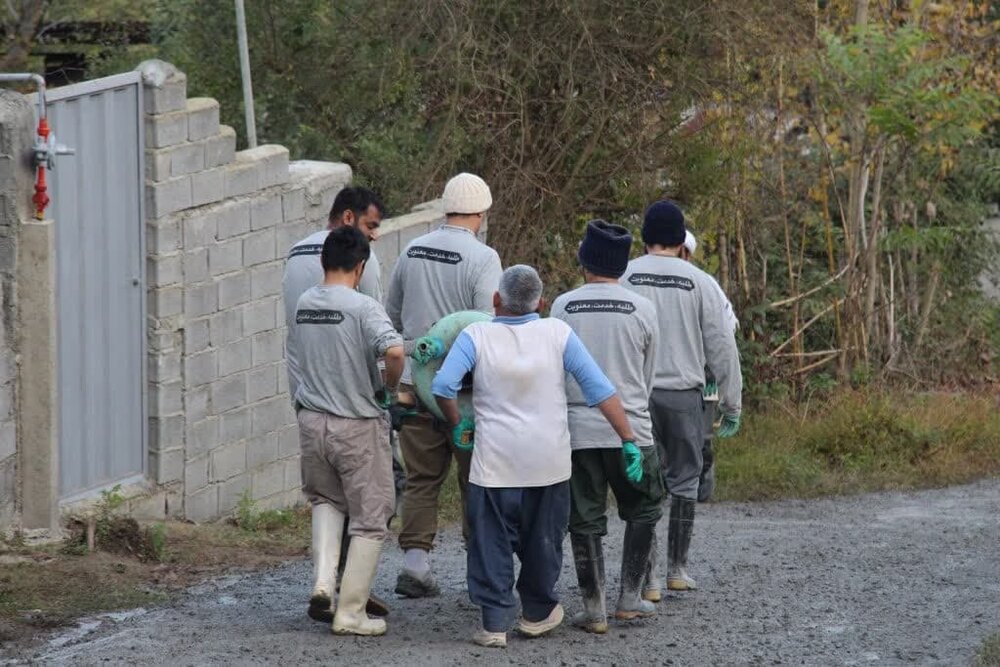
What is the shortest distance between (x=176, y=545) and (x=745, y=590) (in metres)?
2.93

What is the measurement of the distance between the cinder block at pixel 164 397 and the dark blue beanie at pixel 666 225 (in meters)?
2.77

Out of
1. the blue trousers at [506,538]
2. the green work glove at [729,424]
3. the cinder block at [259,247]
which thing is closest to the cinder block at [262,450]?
the cinder block at [259,247]

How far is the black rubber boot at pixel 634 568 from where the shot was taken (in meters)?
6.96

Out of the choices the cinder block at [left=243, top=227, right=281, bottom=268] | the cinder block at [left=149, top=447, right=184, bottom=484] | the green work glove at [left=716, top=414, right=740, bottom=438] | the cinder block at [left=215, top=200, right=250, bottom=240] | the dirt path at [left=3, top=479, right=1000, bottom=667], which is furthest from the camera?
the cinder block at [left=243, top=227, right=281, bottom=268]

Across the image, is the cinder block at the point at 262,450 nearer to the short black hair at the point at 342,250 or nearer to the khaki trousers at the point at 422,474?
the khaki trousers at the point at 422,474

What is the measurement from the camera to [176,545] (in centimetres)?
812

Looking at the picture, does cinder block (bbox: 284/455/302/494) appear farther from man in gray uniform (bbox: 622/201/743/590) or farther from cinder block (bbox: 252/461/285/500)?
man in gray uniform (bbox: 622/201/743/590)

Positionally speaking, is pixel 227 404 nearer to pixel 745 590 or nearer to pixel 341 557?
pixel 341 557

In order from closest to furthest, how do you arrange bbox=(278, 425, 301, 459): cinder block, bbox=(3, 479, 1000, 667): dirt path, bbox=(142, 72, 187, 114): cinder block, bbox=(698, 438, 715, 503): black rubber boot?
bbox=(3, 479, 1000, 667): dirt path → bbox=(698, 438, 715, 503): black rubber boot → bbox=(142, 72, 187, 114): cinder block → bbox=(278, 425, 301, 459): cinder block

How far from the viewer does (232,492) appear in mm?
8992

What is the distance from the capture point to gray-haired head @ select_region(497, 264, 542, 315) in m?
6.42

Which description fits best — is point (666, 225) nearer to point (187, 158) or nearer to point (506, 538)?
point (506, 538)

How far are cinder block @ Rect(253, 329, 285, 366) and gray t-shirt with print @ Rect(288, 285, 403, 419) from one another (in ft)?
8.38

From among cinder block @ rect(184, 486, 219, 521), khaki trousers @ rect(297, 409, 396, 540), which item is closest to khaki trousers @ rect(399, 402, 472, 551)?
khaki trousers @ rect(297, 409, 396, 540)
